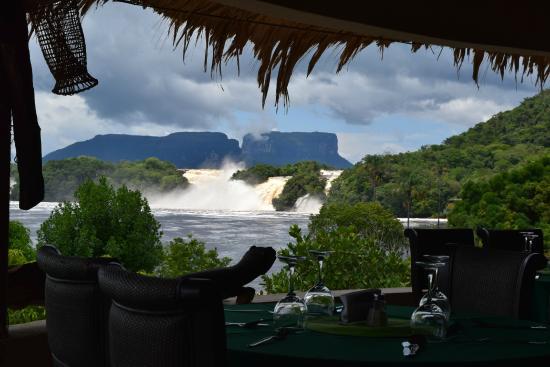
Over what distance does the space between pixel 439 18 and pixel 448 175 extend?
5.63 m

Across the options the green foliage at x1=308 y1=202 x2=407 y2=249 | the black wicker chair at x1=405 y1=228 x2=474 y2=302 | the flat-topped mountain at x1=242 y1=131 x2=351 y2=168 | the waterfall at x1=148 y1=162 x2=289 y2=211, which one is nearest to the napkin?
the black wicker chair at x1=405 y1=228 x2=474 y2=302

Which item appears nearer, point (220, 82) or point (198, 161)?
point (220, 82)

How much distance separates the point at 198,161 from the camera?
73.0 ft

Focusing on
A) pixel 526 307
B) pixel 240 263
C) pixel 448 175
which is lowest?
pixel 526 307

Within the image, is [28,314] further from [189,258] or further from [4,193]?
[4,193]

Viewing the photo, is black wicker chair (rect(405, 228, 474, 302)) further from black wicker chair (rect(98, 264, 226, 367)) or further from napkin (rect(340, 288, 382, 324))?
black wicker chair (rect(98, 264, 226, 367))

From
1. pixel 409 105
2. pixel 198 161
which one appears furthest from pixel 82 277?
pixel 409 105

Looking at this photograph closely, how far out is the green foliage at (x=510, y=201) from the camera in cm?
881

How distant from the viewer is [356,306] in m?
2.58

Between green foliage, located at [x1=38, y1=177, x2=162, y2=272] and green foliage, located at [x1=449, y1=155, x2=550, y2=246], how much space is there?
4.66m

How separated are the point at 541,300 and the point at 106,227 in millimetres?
2686

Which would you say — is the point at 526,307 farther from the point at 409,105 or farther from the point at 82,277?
the point at 409,105

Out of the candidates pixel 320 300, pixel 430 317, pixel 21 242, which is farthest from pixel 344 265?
pixel 430 317

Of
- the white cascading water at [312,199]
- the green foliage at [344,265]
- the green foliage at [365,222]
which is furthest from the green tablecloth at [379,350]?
the white cascading water at [312,199]
